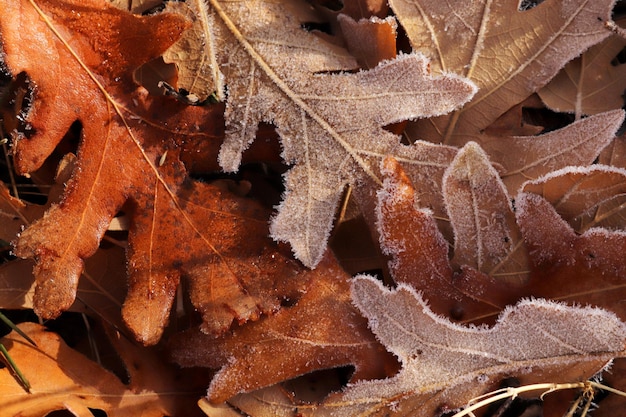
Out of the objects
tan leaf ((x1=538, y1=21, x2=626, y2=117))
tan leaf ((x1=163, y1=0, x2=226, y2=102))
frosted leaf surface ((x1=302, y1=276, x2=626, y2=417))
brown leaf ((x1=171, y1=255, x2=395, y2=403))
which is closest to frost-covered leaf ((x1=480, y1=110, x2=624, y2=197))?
tan leaf ((x1=538, y1=21, x2=626, y2=117))

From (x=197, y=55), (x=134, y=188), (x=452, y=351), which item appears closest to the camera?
(x=452, y=351)

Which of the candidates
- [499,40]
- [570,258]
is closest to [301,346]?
[570,258]

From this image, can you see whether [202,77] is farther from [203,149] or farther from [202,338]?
[202,338]

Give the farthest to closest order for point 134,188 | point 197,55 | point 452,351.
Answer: point 197,55, point 134,188, point 452,351

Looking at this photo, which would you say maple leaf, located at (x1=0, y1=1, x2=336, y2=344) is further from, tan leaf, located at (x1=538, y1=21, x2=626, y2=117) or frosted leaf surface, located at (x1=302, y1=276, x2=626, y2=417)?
tan leaf, located at (x1=538, y1=21, x2=626, y2=117)

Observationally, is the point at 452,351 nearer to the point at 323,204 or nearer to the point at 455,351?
the point at 455,351

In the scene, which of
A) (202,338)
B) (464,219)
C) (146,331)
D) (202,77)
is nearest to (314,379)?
(202,338)

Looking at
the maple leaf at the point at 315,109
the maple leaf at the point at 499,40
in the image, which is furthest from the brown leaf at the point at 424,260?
the maple leaf at the point at 499,40
